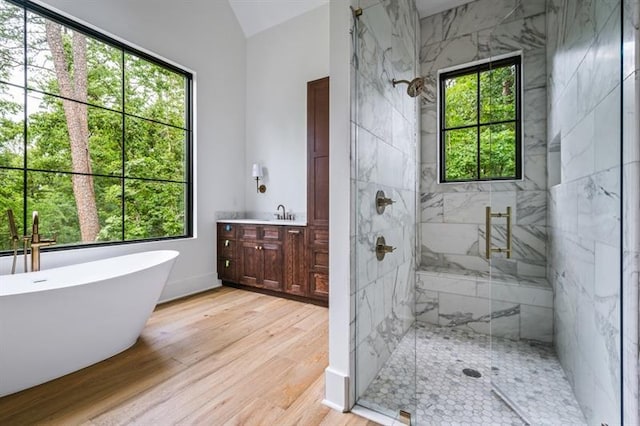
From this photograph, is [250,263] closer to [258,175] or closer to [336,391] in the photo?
[258,175]

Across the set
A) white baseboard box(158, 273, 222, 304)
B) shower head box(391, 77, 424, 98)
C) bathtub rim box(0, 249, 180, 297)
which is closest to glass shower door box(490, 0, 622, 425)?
shower head box(391, 77, 424, 98)

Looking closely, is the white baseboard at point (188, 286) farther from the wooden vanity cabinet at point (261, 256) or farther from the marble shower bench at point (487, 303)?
the marble shower bench at point (487, 303)

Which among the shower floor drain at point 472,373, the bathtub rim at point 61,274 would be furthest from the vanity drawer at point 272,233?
the shower floor drain at point 472,373

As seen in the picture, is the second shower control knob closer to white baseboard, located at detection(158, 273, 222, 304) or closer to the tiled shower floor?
the tiled shower floor

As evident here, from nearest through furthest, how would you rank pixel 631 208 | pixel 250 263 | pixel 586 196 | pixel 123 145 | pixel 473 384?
pixel 631 208 < pixel 586 196 < pixel 473 384 < pixel 123 145 < pixel 250 263

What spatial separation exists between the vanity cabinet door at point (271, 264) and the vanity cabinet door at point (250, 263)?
0.21 ft

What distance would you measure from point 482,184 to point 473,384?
4.37 feet

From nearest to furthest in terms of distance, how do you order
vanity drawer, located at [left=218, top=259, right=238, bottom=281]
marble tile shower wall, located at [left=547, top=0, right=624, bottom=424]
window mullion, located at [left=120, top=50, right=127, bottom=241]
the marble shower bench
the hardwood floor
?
1. marble tile shower wall, located at [left=547, top=0, right=624, bottom=424]
2. the hardwood floor
3. the marble shower bench
4. window mullion, located at [left=120, top=50, right=127, bottom=241]
5. vanity drawer, located at [left=218, top=259, right=238, bottom=281]

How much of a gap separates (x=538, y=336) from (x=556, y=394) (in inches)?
22.3

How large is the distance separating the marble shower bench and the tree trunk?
3.43m

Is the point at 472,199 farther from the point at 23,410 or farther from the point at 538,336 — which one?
the point at 23,410

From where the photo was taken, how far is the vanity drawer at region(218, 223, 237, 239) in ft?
12.4

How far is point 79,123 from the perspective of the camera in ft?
9.86

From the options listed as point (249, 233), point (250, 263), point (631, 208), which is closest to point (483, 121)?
point (631, 208)
